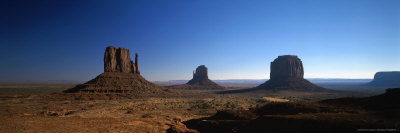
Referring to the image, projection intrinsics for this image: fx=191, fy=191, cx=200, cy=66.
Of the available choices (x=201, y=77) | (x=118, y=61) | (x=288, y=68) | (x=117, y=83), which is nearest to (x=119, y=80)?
(x=117, y=83)

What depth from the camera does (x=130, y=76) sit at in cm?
6531

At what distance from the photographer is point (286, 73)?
355 feet

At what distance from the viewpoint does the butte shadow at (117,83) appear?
50312 millimetres

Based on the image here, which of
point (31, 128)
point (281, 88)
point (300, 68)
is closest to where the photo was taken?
point (31, 128)

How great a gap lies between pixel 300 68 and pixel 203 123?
362 ft

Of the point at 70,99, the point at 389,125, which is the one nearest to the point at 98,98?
the point at 70,99

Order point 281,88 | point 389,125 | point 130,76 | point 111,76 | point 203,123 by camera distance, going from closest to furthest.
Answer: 1. point 389,125
2. point 203,123
3. point 111,76
4. point 130,76
5. point 281,88

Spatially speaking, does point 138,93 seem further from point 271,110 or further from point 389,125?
point 389,125

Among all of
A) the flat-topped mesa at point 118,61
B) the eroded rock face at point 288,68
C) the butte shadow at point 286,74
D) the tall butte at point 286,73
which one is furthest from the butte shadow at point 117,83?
the eroded rock face at point 288,68

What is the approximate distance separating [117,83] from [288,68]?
90.1 m

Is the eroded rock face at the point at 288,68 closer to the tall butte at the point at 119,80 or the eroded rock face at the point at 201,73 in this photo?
the eroded rock face at the point at 201,73

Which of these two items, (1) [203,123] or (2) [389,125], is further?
(1) [203,123]

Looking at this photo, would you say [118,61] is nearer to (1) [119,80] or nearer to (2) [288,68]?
(1) [119,80]

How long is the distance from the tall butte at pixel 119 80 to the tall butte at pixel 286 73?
65.8 meters
